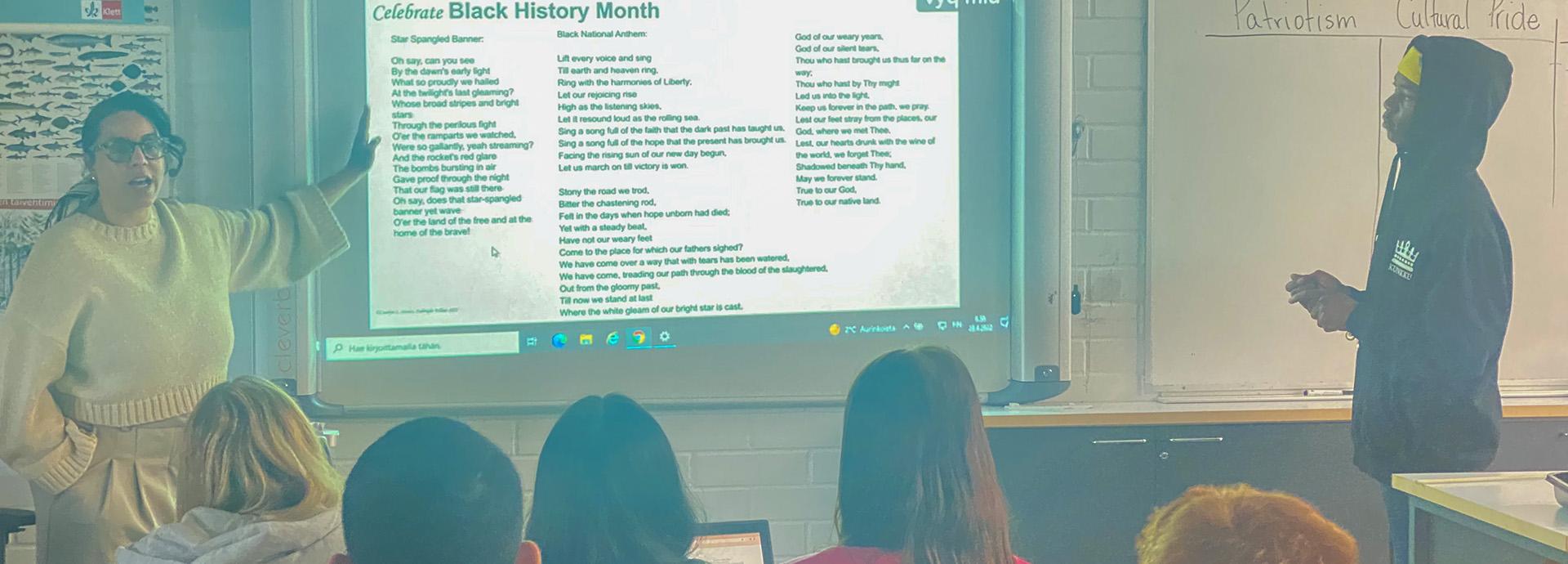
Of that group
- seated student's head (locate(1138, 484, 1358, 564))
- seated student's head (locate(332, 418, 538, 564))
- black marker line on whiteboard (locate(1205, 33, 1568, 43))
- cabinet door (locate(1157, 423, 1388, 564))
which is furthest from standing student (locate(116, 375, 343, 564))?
black marker line on whiteboard (locate(1205, 33, 1568, 43))

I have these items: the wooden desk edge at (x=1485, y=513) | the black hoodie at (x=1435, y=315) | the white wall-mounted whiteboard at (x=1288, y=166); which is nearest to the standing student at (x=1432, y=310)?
the black hoodie at (x=1435, y=315)

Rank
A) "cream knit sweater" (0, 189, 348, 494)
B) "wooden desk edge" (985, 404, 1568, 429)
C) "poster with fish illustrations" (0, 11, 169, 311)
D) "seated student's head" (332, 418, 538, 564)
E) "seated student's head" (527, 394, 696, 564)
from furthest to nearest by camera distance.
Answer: "wooden desk edge" (985, 404, 1568, 429), "poster with fish illustrations" (0, 11, 169, 311), "cream knit sweater" (0, 189, 348, 494), "seated student's head" (527, 394, 696, 564), "seated student's head" (332, 418, 538, 564)

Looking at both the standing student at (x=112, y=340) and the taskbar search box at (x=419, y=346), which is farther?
the taskbar search box at (x=419, y=346)

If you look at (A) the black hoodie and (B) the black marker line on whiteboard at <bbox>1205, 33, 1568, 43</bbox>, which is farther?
(B) the black marker line on whiteboard at <bbox>1205, 33, 1568, 43</bbox>

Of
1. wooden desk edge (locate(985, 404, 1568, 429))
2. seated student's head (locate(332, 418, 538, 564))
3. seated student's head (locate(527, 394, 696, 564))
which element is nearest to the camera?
seated student's head (locate(332, 418, 538, 564))

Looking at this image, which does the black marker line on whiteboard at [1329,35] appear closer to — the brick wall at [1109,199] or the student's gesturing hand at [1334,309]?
the brick wall at [1109,199]

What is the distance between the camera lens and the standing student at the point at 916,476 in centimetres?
176

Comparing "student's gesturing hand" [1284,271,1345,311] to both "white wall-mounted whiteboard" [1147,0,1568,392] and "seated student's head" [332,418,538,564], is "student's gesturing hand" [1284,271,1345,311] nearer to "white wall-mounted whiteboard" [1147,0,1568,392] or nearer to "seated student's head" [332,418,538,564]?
"white wall-mounted whiteboard" [1147,0,1568,392]

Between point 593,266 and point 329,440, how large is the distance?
63cm

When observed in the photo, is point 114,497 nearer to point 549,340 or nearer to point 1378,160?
point 549,340

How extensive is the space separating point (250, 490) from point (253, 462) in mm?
43

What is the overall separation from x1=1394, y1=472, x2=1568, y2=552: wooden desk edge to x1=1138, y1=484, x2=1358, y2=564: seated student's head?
0.55 m

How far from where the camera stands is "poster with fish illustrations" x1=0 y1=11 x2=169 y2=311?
246 cm

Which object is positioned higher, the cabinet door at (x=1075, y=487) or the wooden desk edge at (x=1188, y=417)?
the wooden desk edge at (x=1188, y=417)
